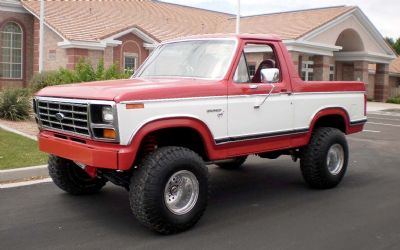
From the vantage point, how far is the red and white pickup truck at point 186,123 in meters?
5.22

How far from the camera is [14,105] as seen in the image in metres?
14.1

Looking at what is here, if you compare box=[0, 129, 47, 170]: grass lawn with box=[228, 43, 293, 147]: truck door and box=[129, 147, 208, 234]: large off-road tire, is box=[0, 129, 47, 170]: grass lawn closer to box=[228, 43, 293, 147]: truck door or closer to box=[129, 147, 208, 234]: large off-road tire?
box=[129, 147, 208, 234]: large off-road tire

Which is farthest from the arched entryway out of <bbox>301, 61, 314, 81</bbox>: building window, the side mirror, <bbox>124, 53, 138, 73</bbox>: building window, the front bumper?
the front bumper

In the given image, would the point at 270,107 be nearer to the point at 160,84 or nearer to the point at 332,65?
the point at 160,84

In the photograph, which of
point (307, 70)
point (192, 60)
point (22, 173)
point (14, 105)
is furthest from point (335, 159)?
point (307, 70)

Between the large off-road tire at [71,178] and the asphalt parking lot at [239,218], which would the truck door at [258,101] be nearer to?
the asphalt parking lot at [239,218]

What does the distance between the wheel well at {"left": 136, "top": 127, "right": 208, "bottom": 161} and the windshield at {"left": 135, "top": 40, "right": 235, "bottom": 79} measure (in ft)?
2.52

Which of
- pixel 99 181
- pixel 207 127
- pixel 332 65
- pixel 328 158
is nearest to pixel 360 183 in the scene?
pixel 328 158

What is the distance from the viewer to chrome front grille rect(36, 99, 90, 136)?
537cm

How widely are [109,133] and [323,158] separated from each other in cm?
347

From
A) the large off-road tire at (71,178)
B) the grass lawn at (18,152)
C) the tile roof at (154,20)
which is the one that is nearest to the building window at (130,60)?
the tile roof at (154,20)

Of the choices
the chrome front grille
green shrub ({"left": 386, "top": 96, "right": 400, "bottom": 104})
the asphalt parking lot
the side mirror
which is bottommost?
the asphalt parking lot

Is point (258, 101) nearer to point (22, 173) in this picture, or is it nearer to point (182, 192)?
point (182, 192)

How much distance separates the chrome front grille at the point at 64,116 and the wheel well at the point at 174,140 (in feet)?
2.18
